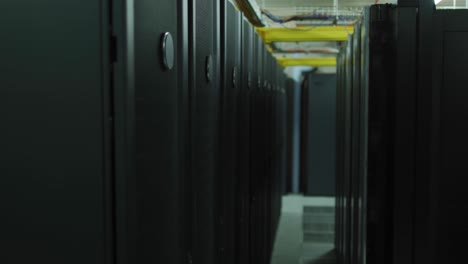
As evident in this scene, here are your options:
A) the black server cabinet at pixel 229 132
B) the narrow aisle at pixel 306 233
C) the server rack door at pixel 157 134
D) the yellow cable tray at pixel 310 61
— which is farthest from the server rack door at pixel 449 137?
the yellow cable tray at pixel 310 61

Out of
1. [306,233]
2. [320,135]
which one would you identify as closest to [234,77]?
[306,233]

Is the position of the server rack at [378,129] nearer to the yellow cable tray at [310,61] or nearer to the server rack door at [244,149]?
the server rack door at [244,149]

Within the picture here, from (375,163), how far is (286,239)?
380 cm

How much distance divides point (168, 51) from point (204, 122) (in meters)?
0.40

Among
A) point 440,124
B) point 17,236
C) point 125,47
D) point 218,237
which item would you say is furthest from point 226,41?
point 17,236

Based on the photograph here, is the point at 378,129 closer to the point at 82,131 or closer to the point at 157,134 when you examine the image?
the point at 157,134

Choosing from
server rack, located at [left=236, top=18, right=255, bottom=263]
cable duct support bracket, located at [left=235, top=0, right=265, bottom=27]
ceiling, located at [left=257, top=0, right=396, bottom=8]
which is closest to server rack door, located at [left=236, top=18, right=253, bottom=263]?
server rack, located at [left=236, top=18, right=255, bottom=263]

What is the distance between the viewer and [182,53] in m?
1.17

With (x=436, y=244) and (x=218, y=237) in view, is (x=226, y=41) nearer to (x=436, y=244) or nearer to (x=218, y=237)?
(x=218, y=237)

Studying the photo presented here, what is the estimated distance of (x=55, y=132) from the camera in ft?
2.76

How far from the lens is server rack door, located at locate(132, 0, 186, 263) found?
35.5 inches

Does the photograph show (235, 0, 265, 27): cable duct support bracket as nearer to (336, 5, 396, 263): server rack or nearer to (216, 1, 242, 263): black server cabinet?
(216, 1, 242, 263): black server cabinet

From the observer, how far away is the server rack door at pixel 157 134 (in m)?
0.90

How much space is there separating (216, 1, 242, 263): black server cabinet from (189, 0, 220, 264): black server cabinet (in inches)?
3.9
